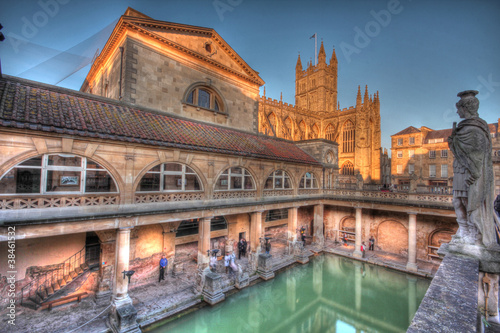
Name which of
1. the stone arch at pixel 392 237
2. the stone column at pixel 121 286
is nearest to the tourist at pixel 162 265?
the stone column at pixel 121 286

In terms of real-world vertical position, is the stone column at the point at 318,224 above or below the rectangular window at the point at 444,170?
below

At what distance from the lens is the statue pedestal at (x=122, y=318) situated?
9.73 meters

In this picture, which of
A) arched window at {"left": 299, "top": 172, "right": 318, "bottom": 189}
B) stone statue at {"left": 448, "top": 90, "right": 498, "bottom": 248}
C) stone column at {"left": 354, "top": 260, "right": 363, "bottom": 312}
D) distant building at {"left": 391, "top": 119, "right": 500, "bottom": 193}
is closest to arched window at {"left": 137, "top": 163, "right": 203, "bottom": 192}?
arched window at {"left": 299, "top": 172, "right": 318, "bottom": 189}

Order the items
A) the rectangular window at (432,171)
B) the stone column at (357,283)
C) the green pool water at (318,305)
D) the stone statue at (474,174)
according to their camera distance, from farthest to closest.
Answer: the rectangular window at (432,171)
the stone column at (357,283)
the green pool water at (318,305)
the stone statue at (474,174)

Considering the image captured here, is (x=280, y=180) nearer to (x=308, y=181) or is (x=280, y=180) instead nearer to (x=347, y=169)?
(x=308, y=181)

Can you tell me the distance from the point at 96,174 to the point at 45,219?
3.27 m

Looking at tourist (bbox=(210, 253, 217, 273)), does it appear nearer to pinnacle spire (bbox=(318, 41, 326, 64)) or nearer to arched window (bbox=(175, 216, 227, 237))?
arched window (bbox=(175, 216, 227, 237))

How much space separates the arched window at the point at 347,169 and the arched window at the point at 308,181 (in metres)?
29.2

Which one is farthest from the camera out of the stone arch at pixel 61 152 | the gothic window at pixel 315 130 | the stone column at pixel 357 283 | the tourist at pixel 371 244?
the gothic window at pixel 315 130

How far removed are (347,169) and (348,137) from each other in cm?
681

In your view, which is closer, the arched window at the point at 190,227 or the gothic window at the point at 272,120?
the arched window at the point at 190,227

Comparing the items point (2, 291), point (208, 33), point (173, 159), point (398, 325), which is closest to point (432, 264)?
point (398, 325)

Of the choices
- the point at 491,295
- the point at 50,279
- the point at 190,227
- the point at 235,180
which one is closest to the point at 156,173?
the point at 190,227

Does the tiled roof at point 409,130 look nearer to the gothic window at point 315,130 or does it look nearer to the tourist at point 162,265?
the gothic window at point 315,130
